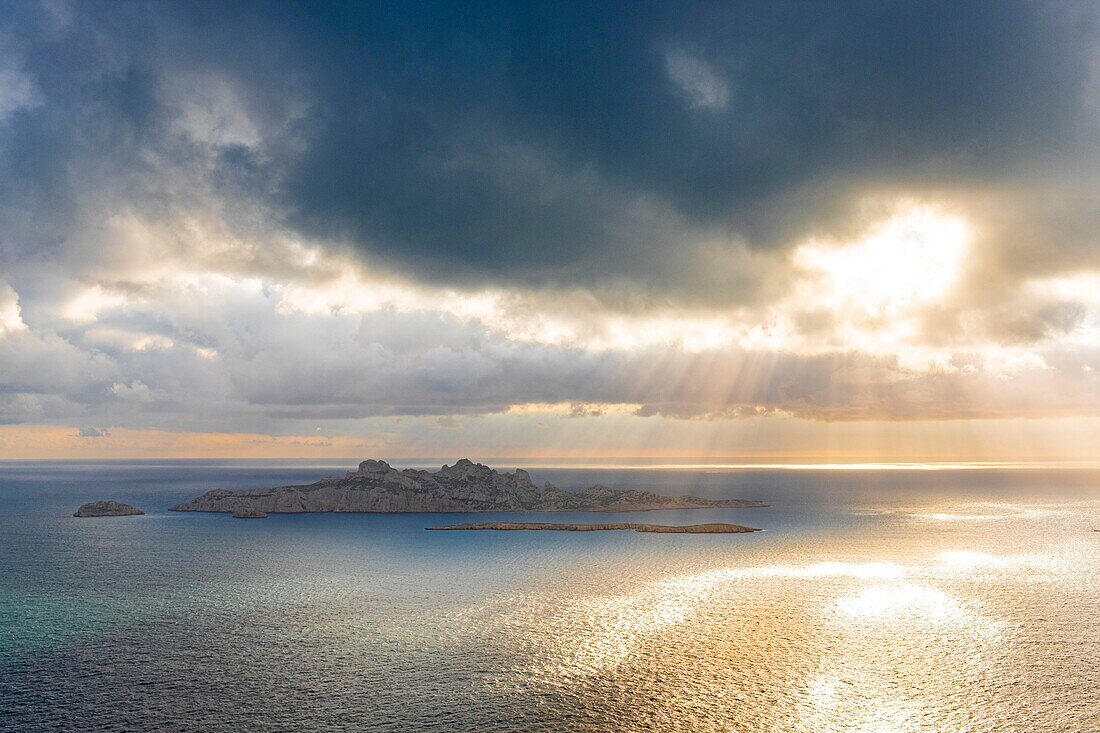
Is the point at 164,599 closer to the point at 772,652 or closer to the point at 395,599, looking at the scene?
the point at 395,599

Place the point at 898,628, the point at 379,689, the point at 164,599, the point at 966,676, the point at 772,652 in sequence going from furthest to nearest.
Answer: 1. the point at 164,599
2. the point at 898,628
3. the point at 772,652
4. the point at 966,676
5. the point at 379,689

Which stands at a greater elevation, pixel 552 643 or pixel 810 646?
pixel 810 646

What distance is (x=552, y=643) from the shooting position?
3295 inches

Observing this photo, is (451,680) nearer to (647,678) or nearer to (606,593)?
(647,678)

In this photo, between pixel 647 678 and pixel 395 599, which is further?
pixel 395 599

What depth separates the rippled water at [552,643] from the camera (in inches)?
2468

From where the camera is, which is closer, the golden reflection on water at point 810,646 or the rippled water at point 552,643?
the rippled water at point 552,643

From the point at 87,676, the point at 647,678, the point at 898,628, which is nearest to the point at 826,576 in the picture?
the point at 898,628

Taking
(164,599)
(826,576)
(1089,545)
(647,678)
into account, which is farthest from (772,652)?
(1089,545)

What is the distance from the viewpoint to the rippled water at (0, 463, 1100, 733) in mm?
62688

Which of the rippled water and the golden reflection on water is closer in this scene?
the rippled water

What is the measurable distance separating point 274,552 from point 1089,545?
209 m

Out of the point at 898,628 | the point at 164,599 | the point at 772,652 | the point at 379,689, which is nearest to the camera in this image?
the point at 379,689

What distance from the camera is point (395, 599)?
11031 cm
